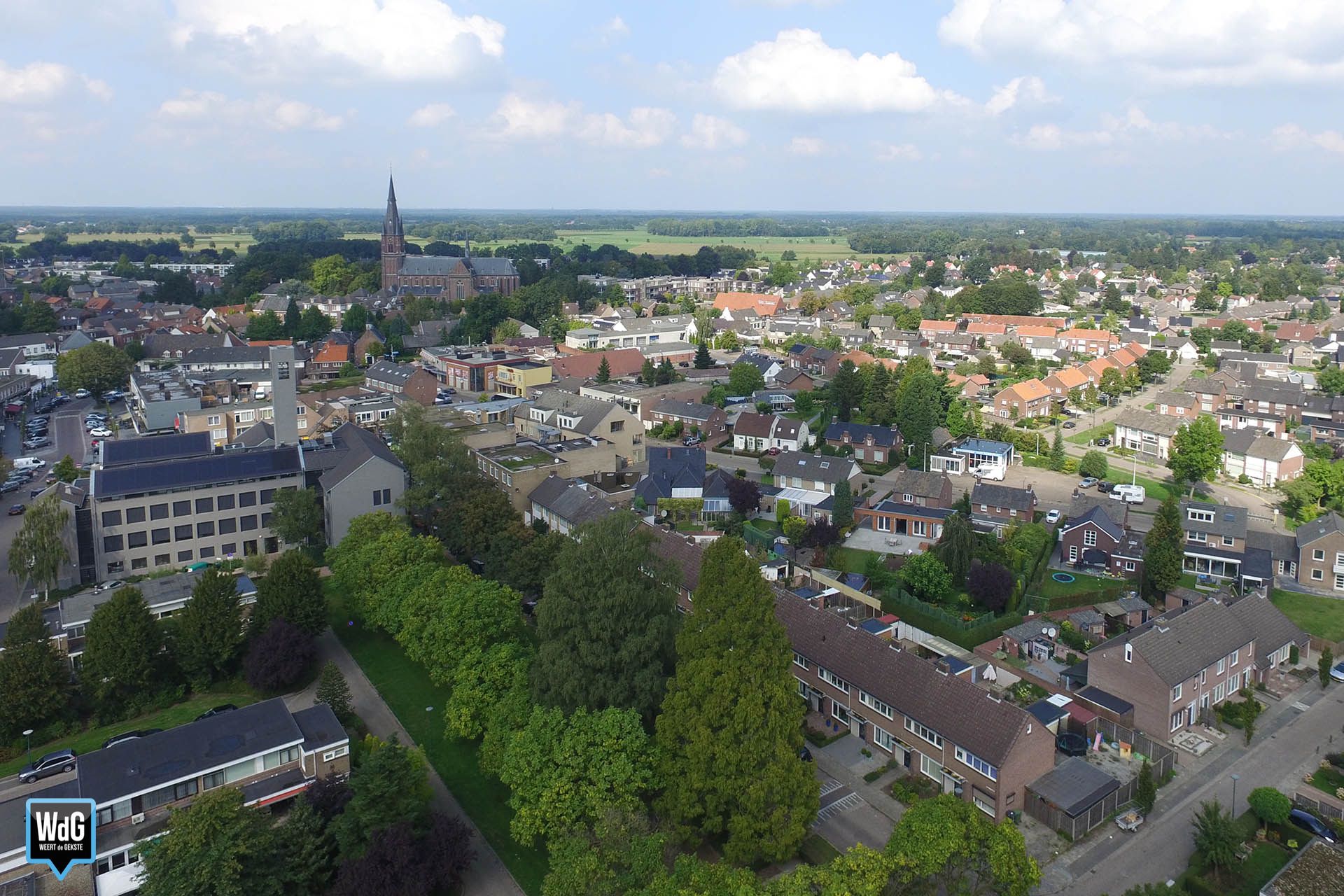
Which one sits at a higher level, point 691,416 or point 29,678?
point 691,416

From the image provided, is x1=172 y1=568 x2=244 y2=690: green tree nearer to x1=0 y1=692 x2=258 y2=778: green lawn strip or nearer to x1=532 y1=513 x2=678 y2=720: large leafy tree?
x1=0 y1=692 x2=258 y2=778: green lawn strip

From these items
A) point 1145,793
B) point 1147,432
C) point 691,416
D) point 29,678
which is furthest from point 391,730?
point 1147,432

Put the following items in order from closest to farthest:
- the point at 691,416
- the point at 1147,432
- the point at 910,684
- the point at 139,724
Result: the point at 910,684 < the point at 139,724 < the point at 1147,432 < the point at 691,416

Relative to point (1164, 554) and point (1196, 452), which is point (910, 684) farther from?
point (1196, 452)

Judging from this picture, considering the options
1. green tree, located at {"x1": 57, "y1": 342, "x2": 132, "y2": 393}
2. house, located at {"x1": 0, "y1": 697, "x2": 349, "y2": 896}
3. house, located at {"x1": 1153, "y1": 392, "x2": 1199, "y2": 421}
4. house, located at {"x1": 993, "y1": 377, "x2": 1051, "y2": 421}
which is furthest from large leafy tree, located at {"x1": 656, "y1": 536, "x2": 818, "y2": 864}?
green tree, located at {"x1": 57, "y1": 342, "x2": 132, "y2": 393}

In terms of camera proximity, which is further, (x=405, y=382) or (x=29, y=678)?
(x=405, y=382)

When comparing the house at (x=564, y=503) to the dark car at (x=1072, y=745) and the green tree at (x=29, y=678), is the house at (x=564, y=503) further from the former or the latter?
the dark car at (x=1072, y=745)

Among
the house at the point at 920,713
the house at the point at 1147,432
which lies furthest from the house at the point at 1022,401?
the house at the point at 920,713

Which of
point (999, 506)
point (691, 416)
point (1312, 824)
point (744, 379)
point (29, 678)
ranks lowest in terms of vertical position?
point (1312, 824)
